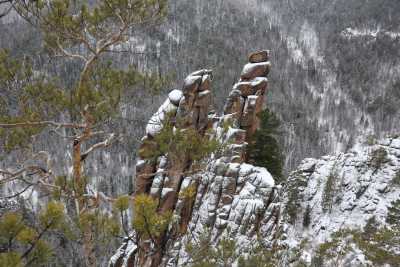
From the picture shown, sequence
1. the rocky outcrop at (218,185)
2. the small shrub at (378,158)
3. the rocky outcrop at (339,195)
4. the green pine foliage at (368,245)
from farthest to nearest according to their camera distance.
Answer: the rocky outcrop at (218,185) → the small shrub at (378,158) → the rocky outcrop at (339,195) → the green pine foliage at (368,245)

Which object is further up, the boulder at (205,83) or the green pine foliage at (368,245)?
the boulder at (205,83)

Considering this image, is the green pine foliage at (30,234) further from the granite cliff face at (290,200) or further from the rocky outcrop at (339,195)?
the rocky outcrop at (339,195)

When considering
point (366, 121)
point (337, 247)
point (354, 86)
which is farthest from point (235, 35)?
point (337, 247)

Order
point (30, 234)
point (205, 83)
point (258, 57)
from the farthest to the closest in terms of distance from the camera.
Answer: point (258, 57) → point (205, 83) → point (30, 234)

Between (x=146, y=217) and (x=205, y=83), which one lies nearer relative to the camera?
(x=146, y=217)

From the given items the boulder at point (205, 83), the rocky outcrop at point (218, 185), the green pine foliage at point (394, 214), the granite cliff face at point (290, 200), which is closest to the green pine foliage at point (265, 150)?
the rocky outcrop at point (218, 185)

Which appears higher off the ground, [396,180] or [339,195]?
[396,180]

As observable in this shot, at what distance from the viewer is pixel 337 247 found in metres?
12.0

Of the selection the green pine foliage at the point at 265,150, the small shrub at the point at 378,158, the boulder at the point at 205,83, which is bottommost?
the green pine foliage at the point at 265,150

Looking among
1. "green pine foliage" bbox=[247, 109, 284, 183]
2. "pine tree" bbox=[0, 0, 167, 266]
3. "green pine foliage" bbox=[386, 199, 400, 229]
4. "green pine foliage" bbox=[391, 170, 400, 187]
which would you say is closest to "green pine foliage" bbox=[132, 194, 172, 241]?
"pine tree" bbox=[0, 0, 167, 266]

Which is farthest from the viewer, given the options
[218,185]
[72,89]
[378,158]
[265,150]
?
[265,150]

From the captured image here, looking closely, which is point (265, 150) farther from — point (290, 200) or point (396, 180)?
point (396, 180)

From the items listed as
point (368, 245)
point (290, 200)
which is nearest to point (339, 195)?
point (290, 200)

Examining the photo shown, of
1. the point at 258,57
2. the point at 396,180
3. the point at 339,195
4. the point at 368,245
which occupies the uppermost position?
the point at 258,57
